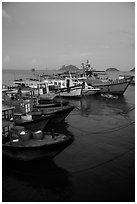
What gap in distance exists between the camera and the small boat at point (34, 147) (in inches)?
545

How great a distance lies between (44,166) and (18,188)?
2.91 m

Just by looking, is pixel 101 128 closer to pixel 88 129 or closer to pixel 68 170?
pixel 88 129

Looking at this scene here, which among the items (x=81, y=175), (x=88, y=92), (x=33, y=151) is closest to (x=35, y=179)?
(x=33, y=151)

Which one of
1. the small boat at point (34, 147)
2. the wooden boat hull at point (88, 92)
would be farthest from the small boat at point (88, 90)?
the small boat at point (34, 147)

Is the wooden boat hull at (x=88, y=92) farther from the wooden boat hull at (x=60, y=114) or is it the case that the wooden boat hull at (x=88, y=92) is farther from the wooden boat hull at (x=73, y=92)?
the wooden boat hull at (x=60, y=114)

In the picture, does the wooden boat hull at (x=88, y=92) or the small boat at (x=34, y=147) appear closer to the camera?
the small boat at (x=34, y=147)

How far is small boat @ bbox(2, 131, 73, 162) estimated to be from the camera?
1385cm

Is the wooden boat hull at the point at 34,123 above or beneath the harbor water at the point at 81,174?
above

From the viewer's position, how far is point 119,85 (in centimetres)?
5512

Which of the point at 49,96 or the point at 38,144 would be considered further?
the point at 49,96

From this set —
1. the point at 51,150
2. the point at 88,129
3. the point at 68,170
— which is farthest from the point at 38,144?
the point at 88,129

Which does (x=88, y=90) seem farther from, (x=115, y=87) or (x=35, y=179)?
(x=35, y=179)

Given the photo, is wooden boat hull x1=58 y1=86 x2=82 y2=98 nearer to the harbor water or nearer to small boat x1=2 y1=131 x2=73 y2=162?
the harbor water

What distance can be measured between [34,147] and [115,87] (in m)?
46.0
